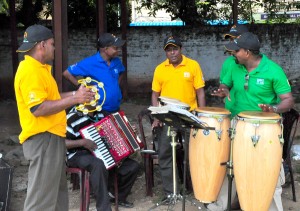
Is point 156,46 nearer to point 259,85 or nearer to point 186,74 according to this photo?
point 186,74

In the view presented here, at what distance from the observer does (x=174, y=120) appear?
4.41 m

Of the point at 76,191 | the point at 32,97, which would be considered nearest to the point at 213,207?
the point at 76,191

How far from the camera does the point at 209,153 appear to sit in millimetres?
4809

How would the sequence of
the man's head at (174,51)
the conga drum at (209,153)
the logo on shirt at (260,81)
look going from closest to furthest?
the conga drum at (209,153), the logo on shirt at (260,81), the man's head at (174,51)

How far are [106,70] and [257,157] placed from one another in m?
2.09

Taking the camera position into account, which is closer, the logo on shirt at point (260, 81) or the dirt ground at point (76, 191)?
the logo on shirt at point (260, 81)

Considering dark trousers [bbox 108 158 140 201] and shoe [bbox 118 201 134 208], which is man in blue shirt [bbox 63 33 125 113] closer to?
dark trousers [bbox 108 158 140 201]

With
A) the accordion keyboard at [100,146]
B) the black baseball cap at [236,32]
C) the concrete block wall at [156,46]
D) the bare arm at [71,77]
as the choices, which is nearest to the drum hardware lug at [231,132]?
the accordion keyboard at [100,146]

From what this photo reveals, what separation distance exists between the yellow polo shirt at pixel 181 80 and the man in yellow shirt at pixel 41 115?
5.35 ft

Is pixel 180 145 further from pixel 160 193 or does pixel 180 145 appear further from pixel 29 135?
pixel 29 135

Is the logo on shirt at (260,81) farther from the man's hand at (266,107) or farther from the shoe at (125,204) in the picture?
the shoe at (125,204)

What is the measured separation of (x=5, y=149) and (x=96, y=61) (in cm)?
280

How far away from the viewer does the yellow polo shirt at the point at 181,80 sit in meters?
5.70

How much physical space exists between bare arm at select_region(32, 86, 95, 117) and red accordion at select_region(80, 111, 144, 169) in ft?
3.21
